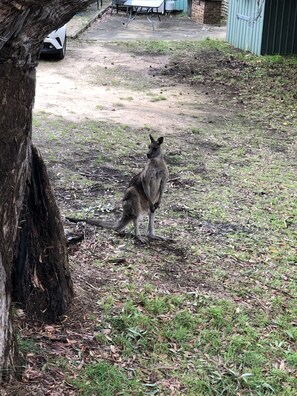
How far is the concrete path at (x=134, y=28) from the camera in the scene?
21.5m

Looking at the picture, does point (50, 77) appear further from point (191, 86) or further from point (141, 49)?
point (141, 49)

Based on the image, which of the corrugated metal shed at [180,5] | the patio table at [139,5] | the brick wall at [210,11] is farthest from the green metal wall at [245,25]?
the corrugated metal shed at [180,5]

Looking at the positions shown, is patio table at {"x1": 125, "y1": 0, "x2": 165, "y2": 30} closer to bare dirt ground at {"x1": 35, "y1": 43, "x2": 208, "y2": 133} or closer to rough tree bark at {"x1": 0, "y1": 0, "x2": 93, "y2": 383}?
bare dirt ground at {"x1": 35, "y1": 43, "x2": 208, "y2": 133}

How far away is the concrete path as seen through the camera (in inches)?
848

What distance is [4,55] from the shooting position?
315cm

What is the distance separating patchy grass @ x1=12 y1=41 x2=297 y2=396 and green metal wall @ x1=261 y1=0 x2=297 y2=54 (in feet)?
26.8

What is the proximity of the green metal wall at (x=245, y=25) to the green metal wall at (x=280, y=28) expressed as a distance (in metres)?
0.20

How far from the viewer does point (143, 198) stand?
6.01 metres

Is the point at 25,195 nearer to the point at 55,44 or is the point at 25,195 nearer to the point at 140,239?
the point at 140,239

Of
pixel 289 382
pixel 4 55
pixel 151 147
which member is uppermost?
pixel 4 55

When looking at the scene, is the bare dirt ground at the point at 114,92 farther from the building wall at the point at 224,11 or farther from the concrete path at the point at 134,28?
the building wall at the point at 224,11

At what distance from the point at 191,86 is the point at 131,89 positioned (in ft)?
5.38

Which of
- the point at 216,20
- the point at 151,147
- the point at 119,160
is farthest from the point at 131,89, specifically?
the point at 216,20

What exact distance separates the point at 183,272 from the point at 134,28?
19.9 meters
